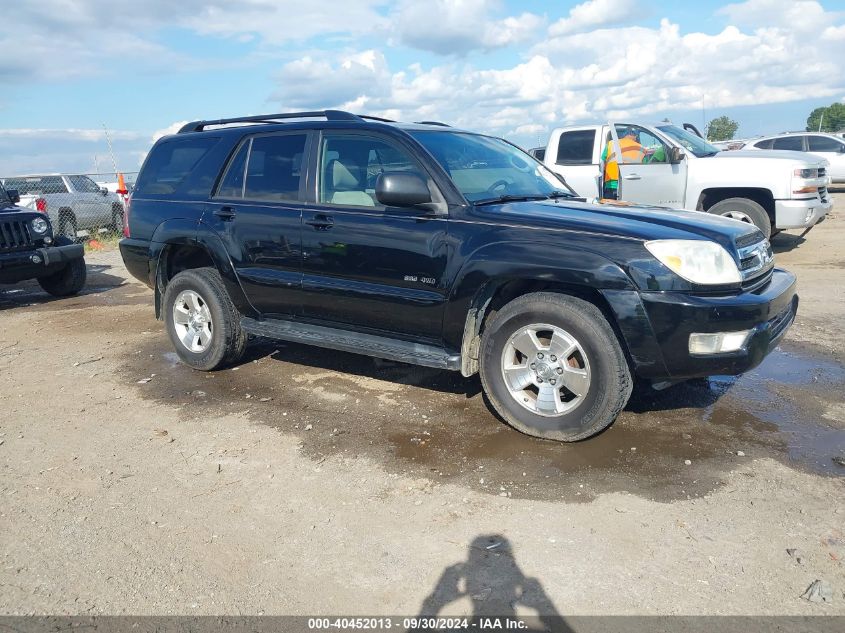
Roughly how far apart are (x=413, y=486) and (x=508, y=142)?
3117 millimetres

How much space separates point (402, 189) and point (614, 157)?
7.13m

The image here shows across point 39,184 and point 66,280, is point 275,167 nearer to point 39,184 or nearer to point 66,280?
point 66,280

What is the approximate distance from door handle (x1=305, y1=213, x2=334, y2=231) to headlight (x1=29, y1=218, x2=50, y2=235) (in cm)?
601

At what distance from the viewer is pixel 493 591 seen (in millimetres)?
2744

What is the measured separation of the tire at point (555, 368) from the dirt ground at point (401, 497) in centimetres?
19

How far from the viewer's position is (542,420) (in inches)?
160

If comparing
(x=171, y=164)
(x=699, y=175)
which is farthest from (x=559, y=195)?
(x=699, y=175)

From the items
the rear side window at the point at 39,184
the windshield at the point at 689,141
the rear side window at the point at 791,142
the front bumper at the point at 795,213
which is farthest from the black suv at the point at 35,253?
the rear side window at the point at 791,142

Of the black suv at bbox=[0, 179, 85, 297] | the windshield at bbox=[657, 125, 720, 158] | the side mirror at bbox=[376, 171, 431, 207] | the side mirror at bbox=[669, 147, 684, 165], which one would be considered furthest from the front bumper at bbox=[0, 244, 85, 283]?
the windshield at bbox=[657, 125, 720, 158]

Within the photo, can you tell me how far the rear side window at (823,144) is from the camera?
738 inches

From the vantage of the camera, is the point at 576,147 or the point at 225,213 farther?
the point at 576,147

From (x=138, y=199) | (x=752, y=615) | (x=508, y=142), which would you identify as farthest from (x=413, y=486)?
(x=138, y=199)

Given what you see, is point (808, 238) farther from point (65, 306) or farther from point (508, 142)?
point (65, 306)

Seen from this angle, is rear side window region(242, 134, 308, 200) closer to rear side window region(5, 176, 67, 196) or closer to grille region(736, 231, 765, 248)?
grille region(736, 231, 765, 248)
